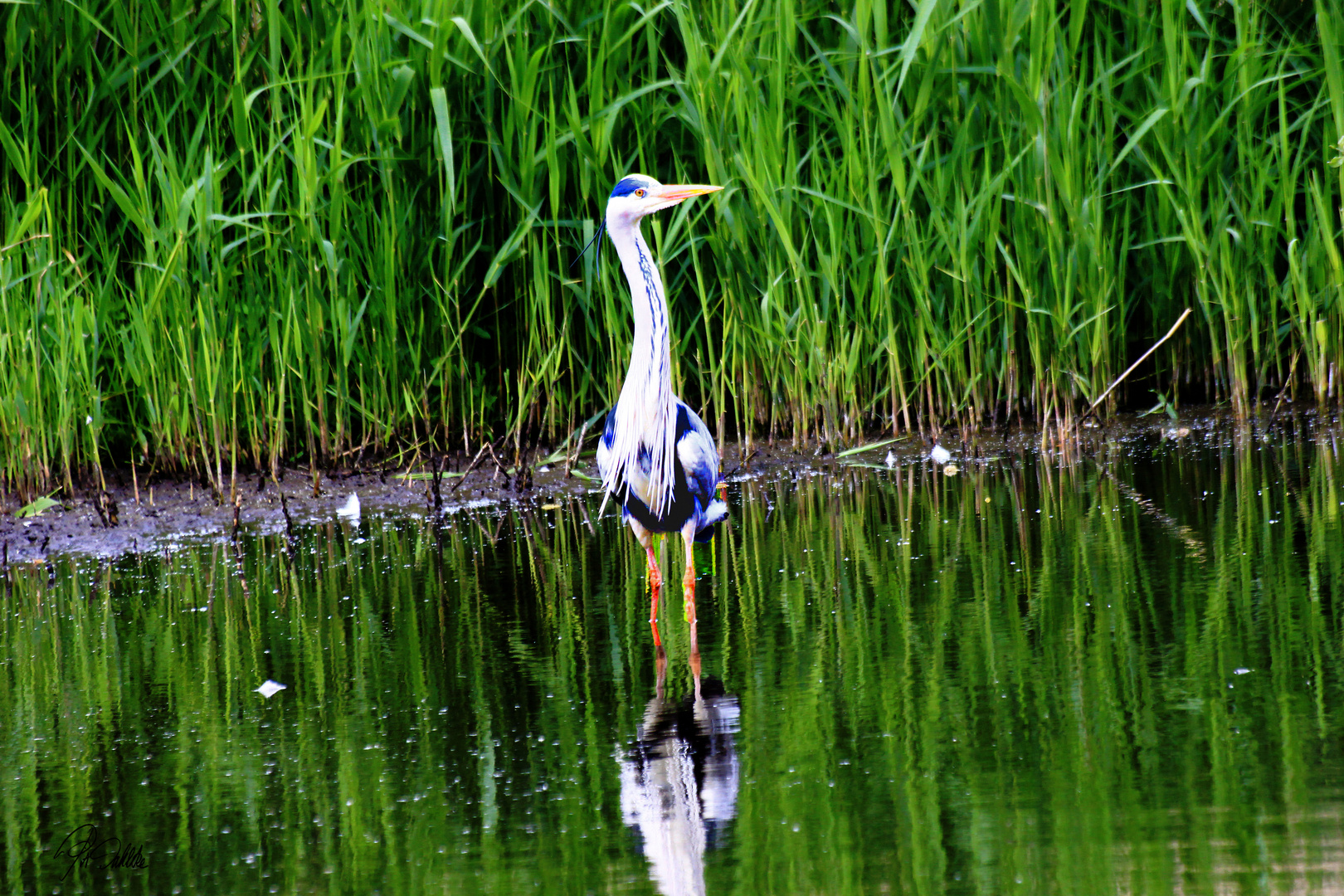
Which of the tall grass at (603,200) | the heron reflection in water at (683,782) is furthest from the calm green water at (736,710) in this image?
→ the tall grass at (603,200)

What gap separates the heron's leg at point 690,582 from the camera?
3965 millimetres

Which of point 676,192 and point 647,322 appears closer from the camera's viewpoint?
point 647,322

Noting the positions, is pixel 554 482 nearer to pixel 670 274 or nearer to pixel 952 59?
pixel 670 274

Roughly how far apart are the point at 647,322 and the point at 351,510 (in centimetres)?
222

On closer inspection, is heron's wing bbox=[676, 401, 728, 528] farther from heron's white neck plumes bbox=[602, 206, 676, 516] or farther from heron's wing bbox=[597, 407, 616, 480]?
heron's wing bbox=[597, 407, 616, 480]

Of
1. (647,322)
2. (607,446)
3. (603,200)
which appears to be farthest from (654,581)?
(603,200)

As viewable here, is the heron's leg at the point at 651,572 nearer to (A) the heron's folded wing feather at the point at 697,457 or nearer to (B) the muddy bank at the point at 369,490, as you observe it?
(A) the heron's folded wing feather at the point at 697,457

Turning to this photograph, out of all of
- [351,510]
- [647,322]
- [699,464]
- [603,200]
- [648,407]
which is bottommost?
[351,510]

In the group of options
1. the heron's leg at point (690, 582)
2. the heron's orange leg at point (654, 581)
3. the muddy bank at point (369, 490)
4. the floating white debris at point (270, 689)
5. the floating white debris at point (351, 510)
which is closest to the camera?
the floating white debris at point (270, 689)

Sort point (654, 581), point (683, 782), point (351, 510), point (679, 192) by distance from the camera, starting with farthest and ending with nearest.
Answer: point (351, 510) < point (679, 192) < point (654, 581) < point (683, 782)

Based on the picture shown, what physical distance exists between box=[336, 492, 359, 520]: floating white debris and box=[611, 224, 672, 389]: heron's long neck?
211 centimetres

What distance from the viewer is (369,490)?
6477 mm

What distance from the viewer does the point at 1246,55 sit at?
627 centimetres

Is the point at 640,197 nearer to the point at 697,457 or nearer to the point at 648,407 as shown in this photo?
the point at 648,407
